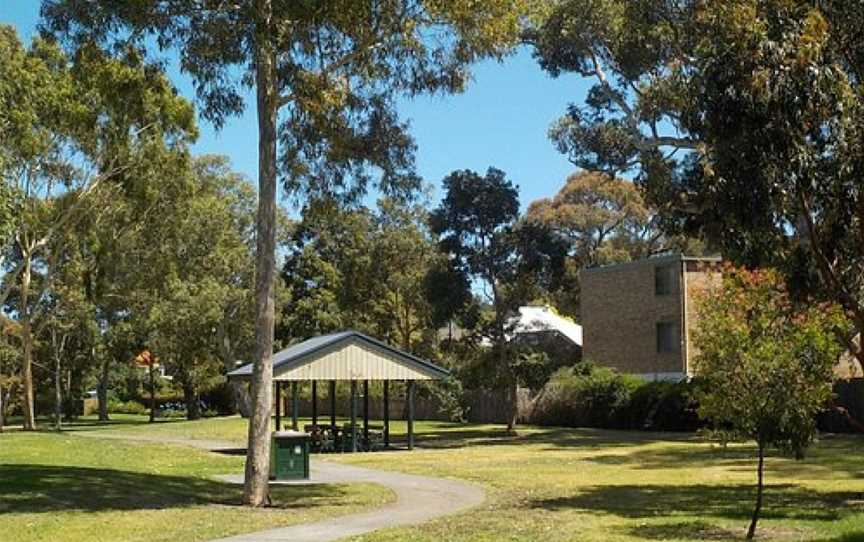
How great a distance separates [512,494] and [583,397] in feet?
102

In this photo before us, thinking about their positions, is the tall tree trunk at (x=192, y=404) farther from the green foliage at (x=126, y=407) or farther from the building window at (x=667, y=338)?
the building window at (x=667, y=338)

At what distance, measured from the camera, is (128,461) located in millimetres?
30078

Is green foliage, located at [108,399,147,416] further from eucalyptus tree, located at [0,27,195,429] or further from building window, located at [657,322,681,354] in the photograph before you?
building window, located at [657,322,681,354]

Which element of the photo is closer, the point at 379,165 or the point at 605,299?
the point at 379,165

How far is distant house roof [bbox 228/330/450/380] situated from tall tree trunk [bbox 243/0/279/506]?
49.9 feet

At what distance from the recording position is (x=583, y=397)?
2056 inches

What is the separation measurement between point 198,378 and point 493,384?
92.0 feet

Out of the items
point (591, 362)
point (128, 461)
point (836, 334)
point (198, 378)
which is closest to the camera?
point (836, 334)

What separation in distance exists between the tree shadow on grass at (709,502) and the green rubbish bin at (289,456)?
268 inches

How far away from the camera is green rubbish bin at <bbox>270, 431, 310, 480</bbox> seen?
24.5 m

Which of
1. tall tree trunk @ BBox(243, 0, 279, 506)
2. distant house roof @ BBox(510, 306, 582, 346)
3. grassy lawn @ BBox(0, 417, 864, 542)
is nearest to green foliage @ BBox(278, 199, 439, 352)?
distant house roof @ BBox(510, 306, 582, 346)

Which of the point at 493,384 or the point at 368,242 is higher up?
the point at 368,242

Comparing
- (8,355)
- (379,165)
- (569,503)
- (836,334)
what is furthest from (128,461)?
(8,355)

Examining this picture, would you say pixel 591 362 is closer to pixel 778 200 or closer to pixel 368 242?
pixel 368 242
